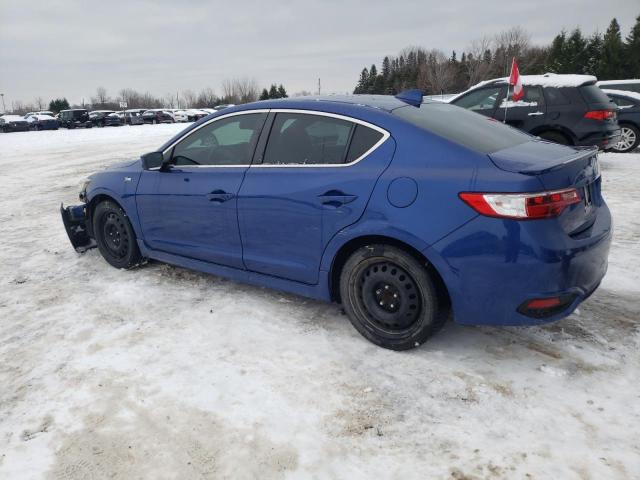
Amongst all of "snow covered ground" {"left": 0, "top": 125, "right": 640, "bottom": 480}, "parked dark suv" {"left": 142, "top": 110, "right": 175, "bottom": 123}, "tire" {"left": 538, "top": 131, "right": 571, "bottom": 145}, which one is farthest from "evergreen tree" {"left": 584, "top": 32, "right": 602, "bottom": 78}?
"snow covered ground" {"left": 0, "top": 125, "right": 640, "bottom": 480}

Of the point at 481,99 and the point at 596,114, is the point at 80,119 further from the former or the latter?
the point at 596,114

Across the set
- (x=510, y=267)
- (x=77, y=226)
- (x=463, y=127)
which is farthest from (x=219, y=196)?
(x=77, y=226)

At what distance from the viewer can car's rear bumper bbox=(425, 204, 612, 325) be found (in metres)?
2.65

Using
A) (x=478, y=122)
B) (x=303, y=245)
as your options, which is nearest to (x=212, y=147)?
(x=303, y=245)

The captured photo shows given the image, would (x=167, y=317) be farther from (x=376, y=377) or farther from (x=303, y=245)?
(x=376, y=377)

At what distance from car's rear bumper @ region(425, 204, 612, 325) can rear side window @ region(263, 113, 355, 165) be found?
3.31ft

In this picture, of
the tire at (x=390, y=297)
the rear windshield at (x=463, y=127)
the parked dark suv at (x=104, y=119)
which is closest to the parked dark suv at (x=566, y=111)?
the rear windshield at (x=463, y=127)

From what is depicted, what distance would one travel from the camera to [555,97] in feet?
29.9

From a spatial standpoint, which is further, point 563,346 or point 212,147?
point 212,147

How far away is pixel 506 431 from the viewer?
2.46 meters

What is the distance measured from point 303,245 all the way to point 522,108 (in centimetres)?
747

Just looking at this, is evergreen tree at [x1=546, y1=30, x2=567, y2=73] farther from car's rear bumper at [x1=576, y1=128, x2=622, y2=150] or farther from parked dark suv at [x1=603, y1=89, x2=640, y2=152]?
car's rear bumper at [x1=576, y1=128, x2=622, y2=150]

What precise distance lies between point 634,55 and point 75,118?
165ft

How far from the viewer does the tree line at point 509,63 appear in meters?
47.0
